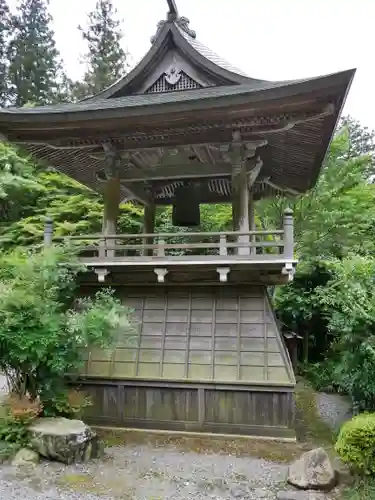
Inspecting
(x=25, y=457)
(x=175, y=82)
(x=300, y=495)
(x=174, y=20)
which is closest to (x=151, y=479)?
(x=25, y=457)

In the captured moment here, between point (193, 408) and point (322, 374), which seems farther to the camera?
point (322, 374)

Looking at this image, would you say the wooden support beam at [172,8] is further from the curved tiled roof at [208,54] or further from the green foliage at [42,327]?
the green foliage at [42,327]

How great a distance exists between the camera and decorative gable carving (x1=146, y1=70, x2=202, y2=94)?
8797 mm

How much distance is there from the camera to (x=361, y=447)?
516 cm

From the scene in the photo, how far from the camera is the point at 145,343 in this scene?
27.3ft

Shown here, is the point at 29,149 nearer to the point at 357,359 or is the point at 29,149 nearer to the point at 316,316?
the point at 357,359

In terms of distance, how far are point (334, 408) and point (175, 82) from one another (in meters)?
8.16

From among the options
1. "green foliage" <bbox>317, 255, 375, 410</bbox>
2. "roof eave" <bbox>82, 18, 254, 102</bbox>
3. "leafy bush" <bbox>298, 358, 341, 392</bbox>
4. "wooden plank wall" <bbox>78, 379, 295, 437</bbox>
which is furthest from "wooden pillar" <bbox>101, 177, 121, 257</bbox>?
"leafy bush" <bbox>298, 358, 341, 392</bbox>

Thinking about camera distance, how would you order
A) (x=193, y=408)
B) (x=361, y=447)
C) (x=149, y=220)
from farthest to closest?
1. (x=149, y=220)
2. (x=193, y=408)
3. (x=361, y=447)

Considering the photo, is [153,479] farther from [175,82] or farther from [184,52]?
[184,52]

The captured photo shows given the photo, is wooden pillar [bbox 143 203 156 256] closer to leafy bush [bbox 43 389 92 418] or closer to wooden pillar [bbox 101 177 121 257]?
wooden pillar [bbox 101 177 121 257]

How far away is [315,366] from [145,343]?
741 centimetres

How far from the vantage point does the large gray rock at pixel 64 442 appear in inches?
241

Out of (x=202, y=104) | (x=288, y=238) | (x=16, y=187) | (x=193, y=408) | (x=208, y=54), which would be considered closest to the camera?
(x=202, y=104)
